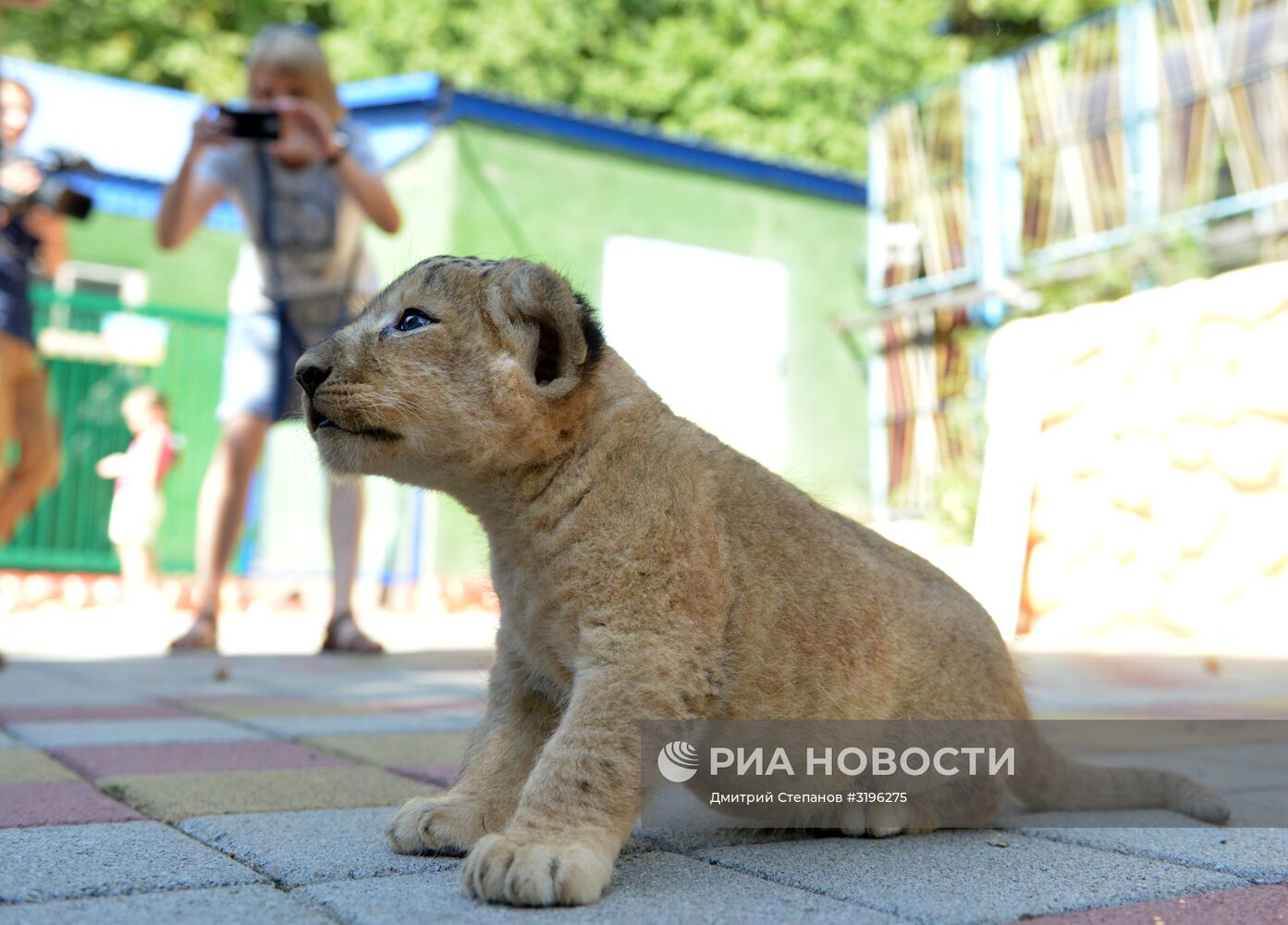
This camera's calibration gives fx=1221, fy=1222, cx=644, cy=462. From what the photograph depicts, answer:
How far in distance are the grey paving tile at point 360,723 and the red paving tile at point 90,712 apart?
0.36 m

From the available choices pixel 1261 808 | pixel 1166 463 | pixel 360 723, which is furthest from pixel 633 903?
pixel 1166 463

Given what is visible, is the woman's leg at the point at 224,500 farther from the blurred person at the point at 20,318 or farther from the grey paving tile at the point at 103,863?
the grey paving tile at the point at 103,863

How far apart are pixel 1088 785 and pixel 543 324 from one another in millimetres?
1491

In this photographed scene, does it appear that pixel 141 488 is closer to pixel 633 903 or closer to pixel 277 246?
pixel 277 246

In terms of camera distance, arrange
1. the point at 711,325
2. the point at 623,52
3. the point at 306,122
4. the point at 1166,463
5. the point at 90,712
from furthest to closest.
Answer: the point at 623,52 < the point at 711,325 < the point at 1166,463 < the point at 306,122 < the point at 90,712

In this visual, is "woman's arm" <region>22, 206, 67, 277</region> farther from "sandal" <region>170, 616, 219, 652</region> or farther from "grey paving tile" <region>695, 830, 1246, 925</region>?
"grey paving tile" <region>695, 830, 1246, 925</region>

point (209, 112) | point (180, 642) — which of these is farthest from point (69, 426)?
point (209, 112)

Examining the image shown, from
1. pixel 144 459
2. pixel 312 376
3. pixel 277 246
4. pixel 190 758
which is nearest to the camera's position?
pixel 312 376

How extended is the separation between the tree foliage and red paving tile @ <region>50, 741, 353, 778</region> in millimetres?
20416

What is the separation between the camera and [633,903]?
67.4 inches

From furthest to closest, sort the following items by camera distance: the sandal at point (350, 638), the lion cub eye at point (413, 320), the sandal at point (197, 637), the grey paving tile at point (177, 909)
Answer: the sandal at point (350, 638), the sandal at point (197, 637), the lion cub eye at point (413, 320), the grey paving tile at point (177, 909)

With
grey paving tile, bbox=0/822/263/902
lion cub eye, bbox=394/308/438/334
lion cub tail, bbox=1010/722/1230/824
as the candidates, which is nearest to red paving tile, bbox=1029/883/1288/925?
lion cub tail, bbox=1010/722/1230/824

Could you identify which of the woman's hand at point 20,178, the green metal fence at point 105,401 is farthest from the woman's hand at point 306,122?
the green metal fence at point 105,401

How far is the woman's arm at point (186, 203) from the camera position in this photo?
541 cm
